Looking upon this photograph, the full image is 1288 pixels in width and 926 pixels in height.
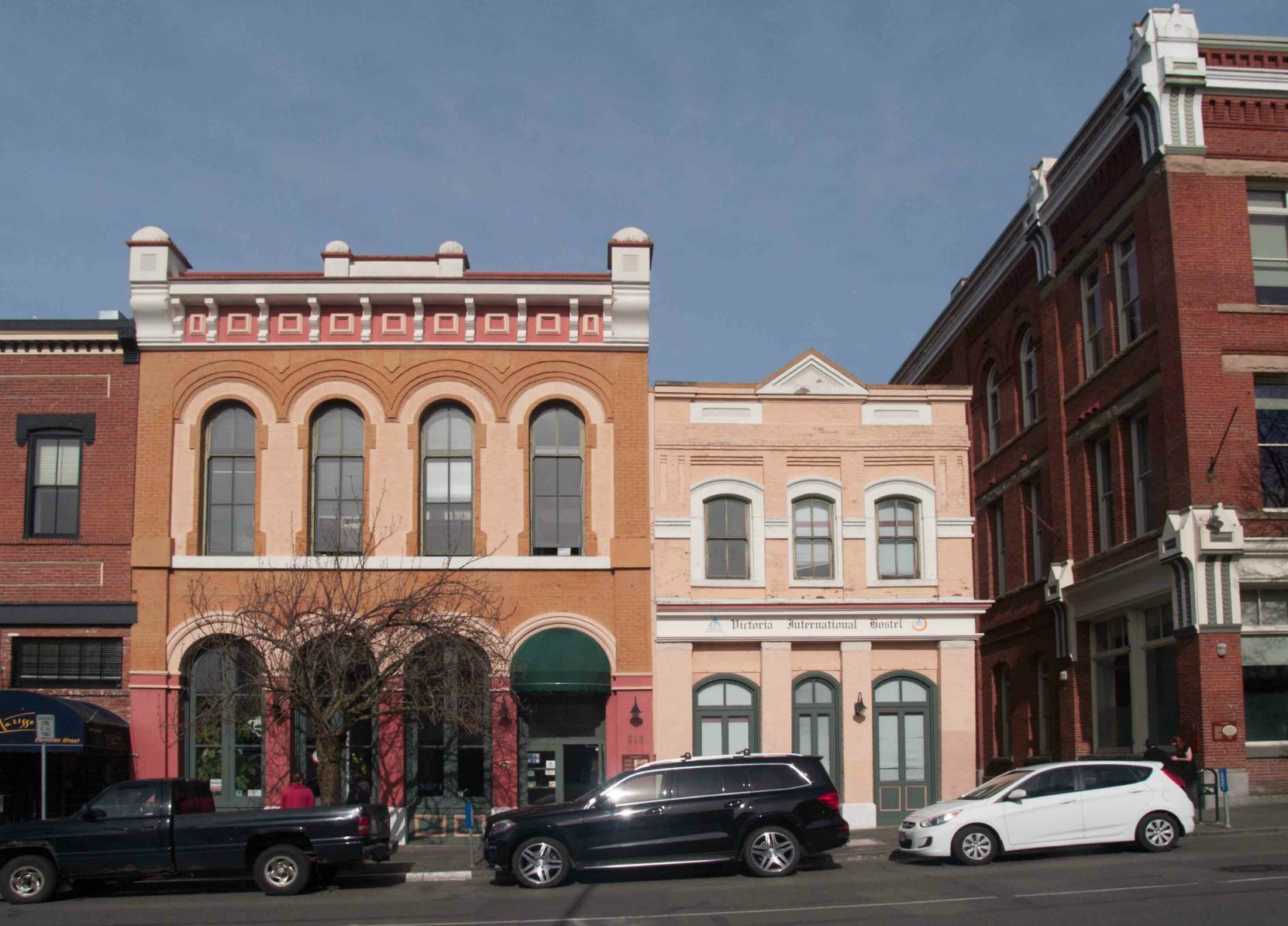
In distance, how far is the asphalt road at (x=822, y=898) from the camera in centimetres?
1542

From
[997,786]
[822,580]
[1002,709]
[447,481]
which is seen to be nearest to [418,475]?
[447,481]

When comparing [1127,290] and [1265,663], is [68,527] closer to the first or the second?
[1127,290]

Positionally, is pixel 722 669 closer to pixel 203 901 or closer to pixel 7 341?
pixel 203 901

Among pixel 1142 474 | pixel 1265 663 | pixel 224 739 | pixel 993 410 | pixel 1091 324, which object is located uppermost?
pixel 1091 324

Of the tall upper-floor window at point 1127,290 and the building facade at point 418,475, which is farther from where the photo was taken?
the tall upper-floor window at point 1127,290

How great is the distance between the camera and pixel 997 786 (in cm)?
2089

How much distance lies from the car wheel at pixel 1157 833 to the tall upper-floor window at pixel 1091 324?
1272 centimetres

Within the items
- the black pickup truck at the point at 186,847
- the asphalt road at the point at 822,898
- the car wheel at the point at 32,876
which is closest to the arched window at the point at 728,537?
the asphalt road at the point at 822,898

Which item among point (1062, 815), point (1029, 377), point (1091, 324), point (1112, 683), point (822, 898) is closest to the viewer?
point (822, 898)

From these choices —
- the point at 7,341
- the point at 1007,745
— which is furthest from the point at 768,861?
the point at 1007,745

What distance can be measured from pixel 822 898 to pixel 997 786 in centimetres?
462

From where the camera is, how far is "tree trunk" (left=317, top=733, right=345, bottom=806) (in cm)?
2306

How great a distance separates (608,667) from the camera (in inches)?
Answer: 1054

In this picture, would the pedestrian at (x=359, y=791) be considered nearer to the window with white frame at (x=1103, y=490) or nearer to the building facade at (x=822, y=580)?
the building facade at (x=822, y=580)
